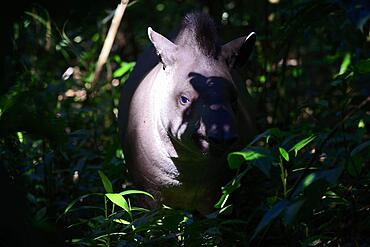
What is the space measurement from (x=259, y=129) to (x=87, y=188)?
4.94ft

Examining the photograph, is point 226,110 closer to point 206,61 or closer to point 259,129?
point 206,61

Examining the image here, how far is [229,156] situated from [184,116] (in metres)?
0.84

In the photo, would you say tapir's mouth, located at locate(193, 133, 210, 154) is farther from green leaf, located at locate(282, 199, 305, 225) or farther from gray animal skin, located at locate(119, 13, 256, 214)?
green leaf, located at locate(282, 199, 305, 225)

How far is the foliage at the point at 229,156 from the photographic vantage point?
2.04m

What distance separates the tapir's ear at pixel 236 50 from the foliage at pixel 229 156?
21 cm

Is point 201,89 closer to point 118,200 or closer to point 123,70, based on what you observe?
point 118,200

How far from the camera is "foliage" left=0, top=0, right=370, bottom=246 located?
6.68ft

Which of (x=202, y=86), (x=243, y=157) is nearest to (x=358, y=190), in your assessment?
(x=243, y=157)

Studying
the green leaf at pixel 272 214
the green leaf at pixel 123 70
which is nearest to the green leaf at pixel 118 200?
the green leaf at pixel 272 214

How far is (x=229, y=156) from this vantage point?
2.53 meters

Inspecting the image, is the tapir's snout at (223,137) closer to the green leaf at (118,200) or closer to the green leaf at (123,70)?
the green leaf at (118,200)

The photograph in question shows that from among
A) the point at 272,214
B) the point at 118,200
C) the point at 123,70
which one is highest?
the point at 272,214

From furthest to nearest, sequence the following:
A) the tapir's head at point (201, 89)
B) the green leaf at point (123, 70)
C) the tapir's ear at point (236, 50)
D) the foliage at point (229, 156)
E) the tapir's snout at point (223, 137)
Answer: the green leaf at point (123, 70) → the tapir's ear at point (236, 50) → the tapir's head at point (201, 89) → the tapir's snout at point (223, 137) → the foliage at point (229, 156)

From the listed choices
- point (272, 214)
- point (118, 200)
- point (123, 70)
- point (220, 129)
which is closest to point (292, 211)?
point (272, 214)
